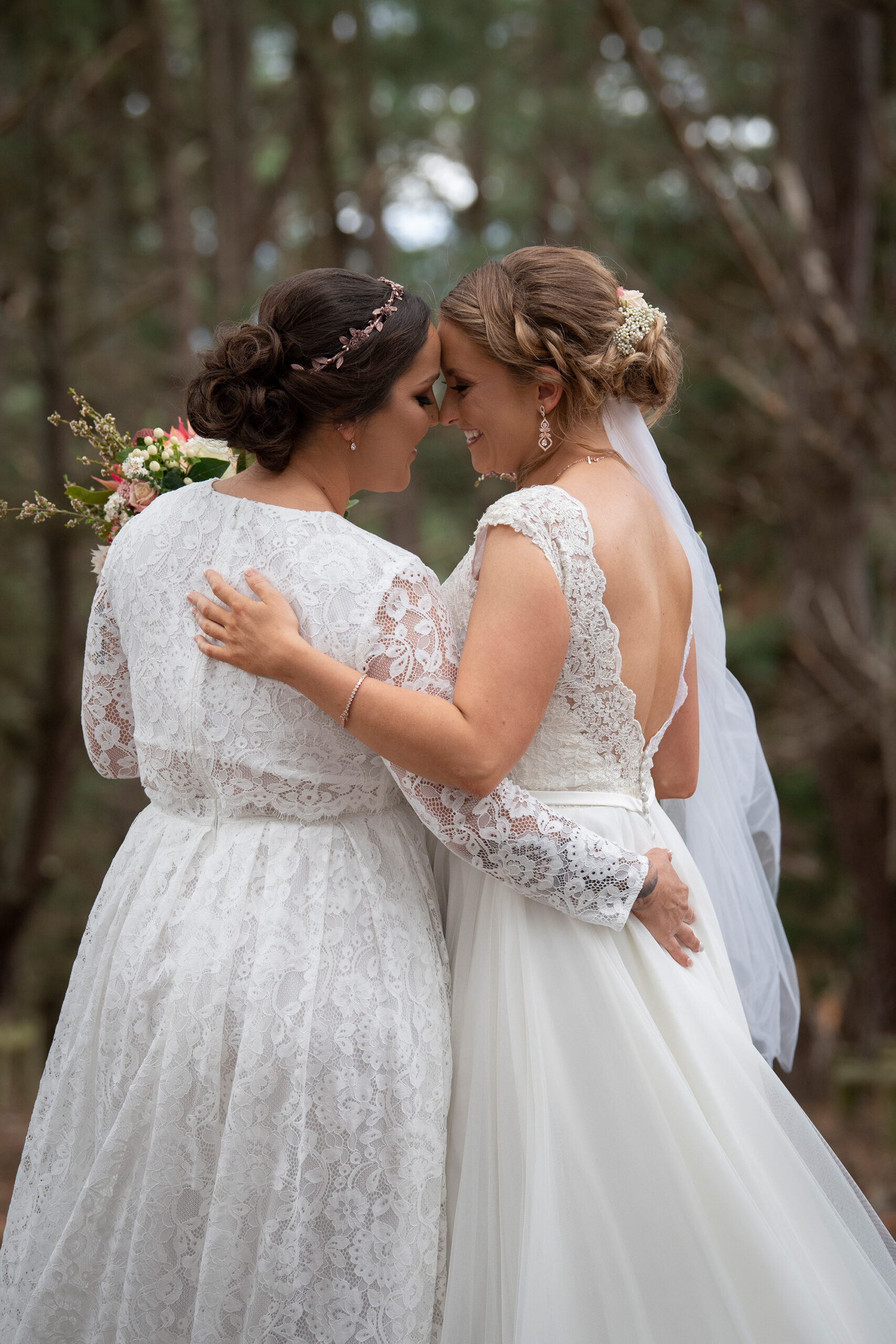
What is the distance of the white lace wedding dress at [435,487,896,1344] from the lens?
1830mm

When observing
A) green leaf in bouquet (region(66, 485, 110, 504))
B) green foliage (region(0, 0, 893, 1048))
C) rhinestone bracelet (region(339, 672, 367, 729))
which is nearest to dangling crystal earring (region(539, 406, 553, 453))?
rhinestone bracelet (region(339, 672, 367, 729))

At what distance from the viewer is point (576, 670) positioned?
2.12m

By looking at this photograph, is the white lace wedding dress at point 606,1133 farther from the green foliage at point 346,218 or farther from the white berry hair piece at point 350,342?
the green foliage at point 346,218

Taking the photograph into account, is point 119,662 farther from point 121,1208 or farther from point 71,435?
point 71,435

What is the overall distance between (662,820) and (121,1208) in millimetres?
1166

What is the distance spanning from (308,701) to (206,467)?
2.34 ft

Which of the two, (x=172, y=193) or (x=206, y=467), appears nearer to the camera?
(x=206, y=467)

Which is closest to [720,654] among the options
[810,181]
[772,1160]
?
[772,1160]

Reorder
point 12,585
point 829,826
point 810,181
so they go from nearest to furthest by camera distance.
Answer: point 810,181 → point 829,826 → point 12,585

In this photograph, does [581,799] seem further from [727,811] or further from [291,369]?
[291,369]

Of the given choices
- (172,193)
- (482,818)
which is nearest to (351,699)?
(482,818)

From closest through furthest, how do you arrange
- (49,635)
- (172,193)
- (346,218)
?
(49,635) < (172,193) < (346,218)

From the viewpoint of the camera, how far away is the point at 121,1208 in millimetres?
1935

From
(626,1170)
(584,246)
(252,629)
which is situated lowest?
(626,1170)
